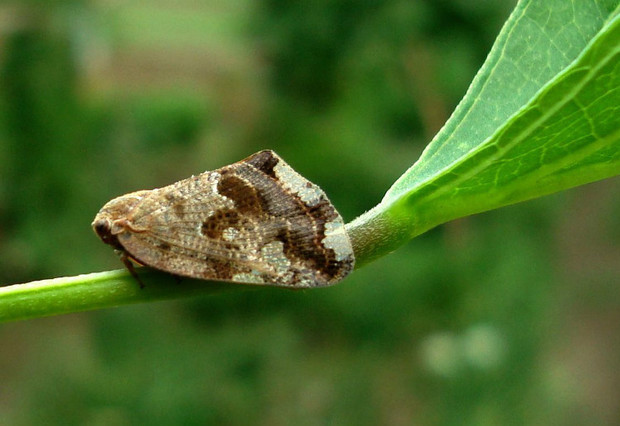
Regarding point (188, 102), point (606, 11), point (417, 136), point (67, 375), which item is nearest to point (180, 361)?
point (67, 375)

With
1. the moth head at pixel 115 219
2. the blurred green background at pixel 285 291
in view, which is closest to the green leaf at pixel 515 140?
the moth head at pixel 115 219

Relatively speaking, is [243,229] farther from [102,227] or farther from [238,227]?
[102,227]

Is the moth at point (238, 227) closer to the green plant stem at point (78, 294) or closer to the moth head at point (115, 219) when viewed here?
the moth head at point (115, 219)

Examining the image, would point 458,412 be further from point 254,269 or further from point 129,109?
point 254,269

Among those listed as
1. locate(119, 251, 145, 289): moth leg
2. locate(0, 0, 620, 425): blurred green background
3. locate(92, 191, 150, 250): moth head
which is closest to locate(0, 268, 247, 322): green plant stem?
locate(119, 251, 145, 289): moth leg

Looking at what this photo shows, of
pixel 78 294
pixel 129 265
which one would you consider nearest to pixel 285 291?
pixel 129 265

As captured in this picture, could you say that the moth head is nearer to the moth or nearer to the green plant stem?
the moth

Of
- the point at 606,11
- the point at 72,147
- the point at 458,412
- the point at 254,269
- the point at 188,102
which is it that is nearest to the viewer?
the point at 606,11
